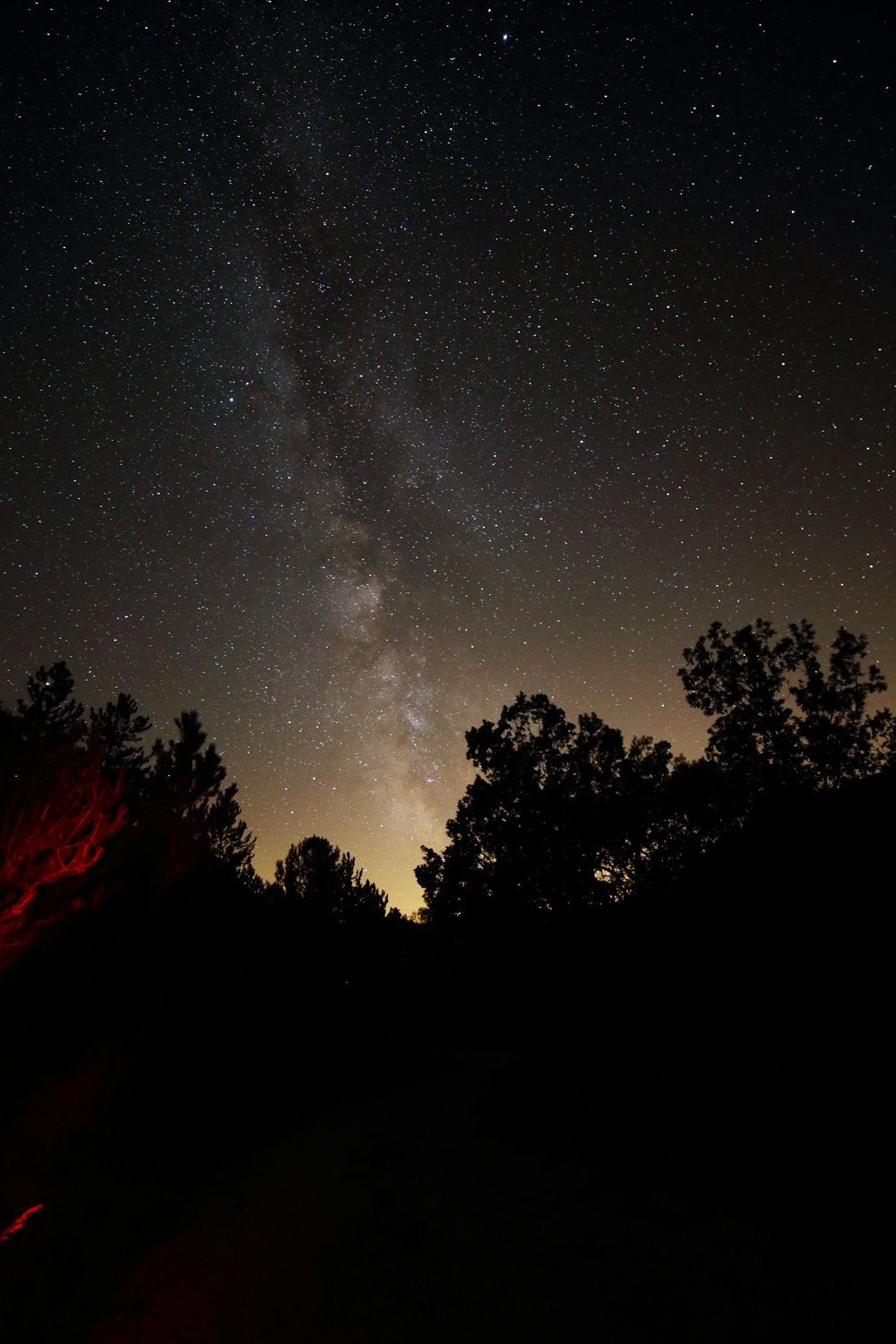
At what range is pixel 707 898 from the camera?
1254cm

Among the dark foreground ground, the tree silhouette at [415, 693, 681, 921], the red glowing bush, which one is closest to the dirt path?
the dark foreground ground

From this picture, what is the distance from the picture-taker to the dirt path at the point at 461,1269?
165 inches

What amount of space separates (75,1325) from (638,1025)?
33.1 ft

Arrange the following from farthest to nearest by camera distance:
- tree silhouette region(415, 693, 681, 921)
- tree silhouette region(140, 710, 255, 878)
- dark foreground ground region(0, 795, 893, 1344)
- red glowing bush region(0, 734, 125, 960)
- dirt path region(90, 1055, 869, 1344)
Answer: tree silhouette region(415, 693, 681, 921) → tree silhouette region(140, 710, 255, 878) → red glowing bush region(0, 734, 125, 960) → dark foreground ground region(0, 795, 893, 1344) → dirt path region(90, 1055, 869, 1344)

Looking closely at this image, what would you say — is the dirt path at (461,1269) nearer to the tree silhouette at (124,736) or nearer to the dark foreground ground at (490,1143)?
the dark foreground ground at (490,1143)

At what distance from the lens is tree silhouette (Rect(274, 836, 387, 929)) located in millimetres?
22766

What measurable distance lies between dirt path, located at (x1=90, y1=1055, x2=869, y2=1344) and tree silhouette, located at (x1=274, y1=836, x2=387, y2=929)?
13.3 metres

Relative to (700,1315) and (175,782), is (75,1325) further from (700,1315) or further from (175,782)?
(175,782)

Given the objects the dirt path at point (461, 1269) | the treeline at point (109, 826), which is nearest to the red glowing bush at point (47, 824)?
the treeline at point (109, 826)

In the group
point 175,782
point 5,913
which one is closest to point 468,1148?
point 5,913

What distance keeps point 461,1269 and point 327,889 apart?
71.1ft

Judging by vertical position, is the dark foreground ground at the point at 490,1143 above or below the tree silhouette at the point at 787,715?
below

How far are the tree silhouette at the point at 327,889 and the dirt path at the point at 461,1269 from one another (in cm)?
1332

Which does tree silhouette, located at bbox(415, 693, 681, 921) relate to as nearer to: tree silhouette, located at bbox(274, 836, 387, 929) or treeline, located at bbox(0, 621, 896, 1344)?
treeline, located at bbox(0, 621, 896, 1344)
